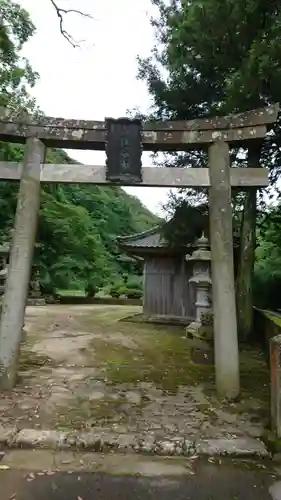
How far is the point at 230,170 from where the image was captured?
20.1ft

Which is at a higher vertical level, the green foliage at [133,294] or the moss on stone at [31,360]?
the green foliage at [133,294]

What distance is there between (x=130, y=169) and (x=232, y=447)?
12.8 ft

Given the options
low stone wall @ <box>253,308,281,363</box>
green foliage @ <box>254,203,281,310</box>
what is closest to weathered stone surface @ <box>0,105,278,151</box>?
low stone wall @ <box>253,308,281,363</box>

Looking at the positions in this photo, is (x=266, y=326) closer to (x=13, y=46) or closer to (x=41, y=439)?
(x=41, y=439)

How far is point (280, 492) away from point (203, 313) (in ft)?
15.9

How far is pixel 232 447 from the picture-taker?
4.07 m

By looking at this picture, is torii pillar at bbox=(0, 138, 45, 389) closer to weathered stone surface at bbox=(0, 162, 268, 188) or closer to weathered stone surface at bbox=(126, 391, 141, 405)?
weathered stone surface at bbox=(0, 162, 268, 188)

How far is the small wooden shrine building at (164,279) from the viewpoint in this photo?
48.1 ft

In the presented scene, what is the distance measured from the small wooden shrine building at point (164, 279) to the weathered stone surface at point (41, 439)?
34.2 ft

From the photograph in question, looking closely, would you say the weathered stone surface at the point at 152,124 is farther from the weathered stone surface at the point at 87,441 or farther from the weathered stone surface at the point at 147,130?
the weathered stone surface at the point at 87,441

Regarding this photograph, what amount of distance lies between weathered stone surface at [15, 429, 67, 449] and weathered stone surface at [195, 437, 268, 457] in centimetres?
141

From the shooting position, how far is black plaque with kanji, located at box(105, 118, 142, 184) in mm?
5992

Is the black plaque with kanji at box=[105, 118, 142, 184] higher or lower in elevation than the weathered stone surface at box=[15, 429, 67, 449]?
higher

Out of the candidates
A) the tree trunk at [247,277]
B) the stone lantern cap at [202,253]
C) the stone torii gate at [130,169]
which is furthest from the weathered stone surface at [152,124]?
the tree trunk at [247,277]
